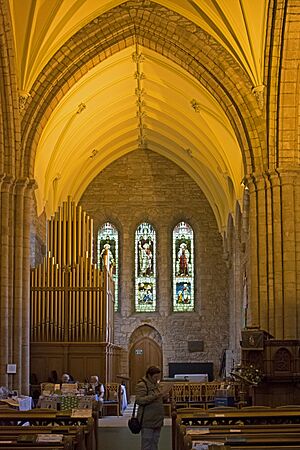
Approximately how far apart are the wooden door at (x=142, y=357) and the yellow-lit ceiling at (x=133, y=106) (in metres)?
5.27

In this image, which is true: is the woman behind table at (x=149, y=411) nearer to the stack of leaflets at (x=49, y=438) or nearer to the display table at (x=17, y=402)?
the stack of leaflets at (x=49, y=438)

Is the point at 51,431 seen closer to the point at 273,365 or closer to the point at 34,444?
the point at 34,444

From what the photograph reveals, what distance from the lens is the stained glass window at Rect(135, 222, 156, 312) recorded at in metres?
33.2

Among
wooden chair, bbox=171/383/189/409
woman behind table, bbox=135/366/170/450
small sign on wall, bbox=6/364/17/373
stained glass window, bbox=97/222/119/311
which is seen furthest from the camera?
stained glass window, bbox=97/222/119/311

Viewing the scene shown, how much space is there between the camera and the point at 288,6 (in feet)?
62.8

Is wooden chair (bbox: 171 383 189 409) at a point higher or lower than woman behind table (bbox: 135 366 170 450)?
lower

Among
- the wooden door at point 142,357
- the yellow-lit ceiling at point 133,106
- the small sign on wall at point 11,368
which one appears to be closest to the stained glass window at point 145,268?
the wooden door at point 142,357

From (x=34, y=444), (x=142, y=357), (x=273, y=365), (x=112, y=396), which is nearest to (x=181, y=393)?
(x=112, y=396)

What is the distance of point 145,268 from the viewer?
110ft

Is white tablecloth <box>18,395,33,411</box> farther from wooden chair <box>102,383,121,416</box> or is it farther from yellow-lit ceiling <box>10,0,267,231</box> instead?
yellow-lit ceiling <box>10,0,267,231</box>

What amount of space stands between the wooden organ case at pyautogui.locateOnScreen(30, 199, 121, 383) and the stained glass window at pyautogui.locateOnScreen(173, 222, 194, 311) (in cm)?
734

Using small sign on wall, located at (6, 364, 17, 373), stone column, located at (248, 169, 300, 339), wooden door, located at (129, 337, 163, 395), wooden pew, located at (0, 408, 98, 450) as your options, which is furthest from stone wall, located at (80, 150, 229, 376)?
wooden pew, located at (0, 408, 98, 450)

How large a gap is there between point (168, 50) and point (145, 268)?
13045mm

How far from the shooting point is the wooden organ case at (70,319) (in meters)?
25.0
